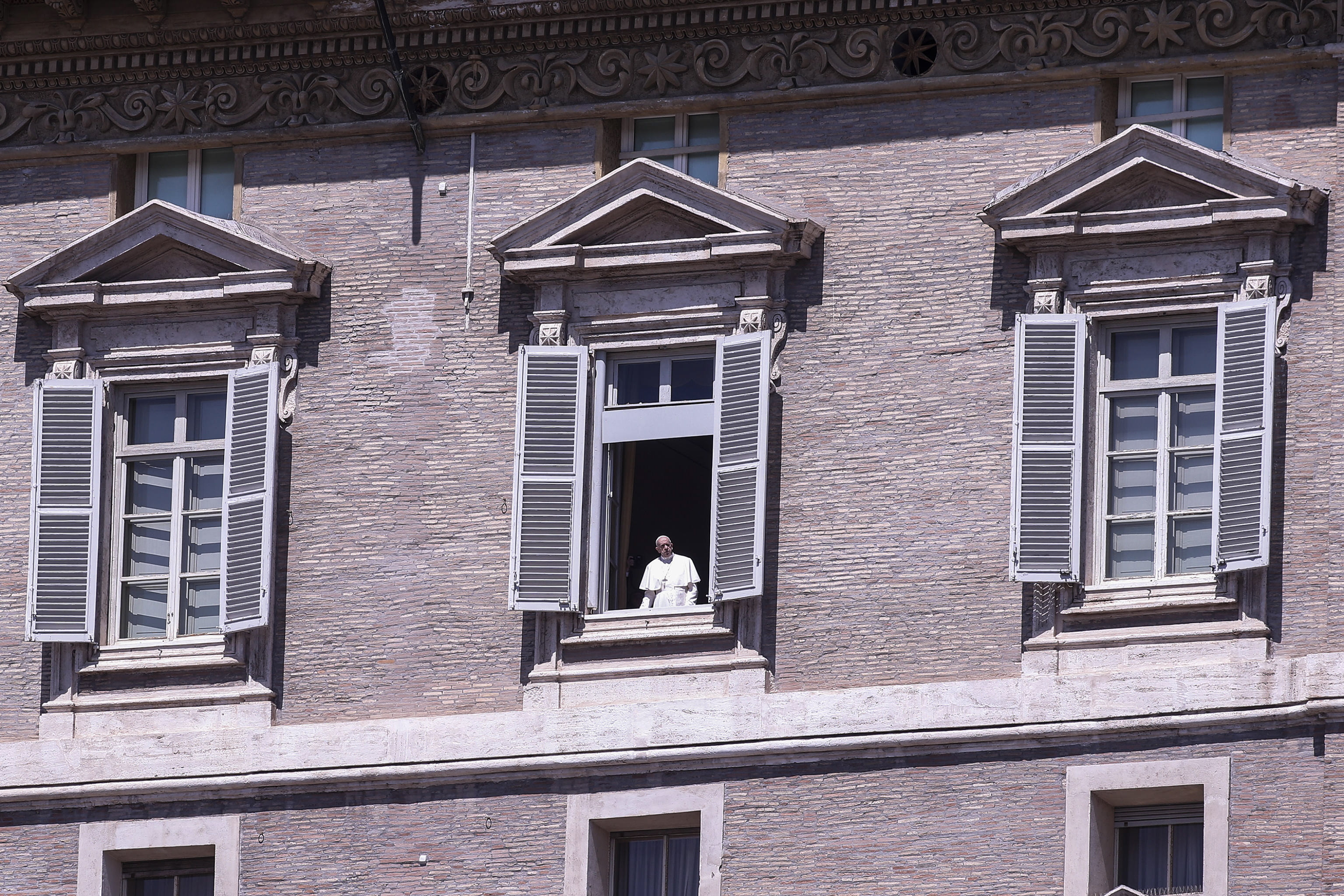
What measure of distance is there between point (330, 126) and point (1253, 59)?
748 cm

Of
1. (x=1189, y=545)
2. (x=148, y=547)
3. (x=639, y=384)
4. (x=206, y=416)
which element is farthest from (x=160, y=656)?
(x=1189, y=545)

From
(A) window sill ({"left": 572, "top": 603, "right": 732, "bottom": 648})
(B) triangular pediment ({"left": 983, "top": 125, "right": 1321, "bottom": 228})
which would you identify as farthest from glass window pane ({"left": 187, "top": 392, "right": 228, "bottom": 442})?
(B) triangular pediment ({"left": 983, "top": 125, "right": 1321, "bottom": 228})

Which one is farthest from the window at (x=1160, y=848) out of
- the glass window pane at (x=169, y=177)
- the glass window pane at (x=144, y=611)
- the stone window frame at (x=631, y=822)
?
the glass window pane at (x=169, y=177)

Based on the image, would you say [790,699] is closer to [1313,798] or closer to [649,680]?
[649,680]

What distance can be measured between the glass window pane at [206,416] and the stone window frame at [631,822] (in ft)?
14.5

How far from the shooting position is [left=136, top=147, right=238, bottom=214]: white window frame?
33.4 metres

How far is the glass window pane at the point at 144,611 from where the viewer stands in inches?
1277

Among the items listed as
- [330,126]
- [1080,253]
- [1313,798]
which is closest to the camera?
[1313,798]

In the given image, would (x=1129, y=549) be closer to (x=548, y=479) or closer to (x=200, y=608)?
(x=548, y=479)

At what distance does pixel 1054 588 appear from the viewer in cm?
3031

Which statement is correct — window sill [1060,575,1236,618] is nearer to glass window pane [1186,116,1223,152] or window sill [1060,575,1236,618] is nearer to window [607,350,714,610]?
window [607,350,714,610]

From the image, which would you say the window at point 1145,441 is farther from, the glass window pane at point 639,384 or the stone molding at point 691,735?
the glass window pane at point 639,384

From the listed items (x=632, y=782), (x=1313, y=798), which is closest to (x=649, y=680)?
(x=632, y=782)

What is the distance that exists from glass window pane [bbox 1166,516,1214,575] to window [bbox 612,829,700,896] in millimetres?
4136
